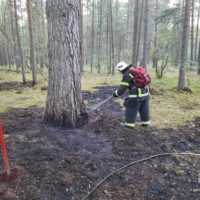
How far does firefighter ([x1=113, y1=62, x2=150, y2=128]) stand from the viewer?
546 centimetres

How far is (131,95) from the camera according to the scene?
553 cm

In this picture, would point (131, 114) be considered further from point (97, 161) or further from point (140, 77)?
point (97, 161)

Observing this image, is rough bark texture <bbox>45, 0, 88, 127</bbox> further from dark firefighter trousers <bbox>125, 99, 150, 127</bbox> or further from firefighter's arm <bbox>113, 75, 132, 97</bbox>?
dark firefighter trousers <bbox>125, 99, 150, 127</bbox>

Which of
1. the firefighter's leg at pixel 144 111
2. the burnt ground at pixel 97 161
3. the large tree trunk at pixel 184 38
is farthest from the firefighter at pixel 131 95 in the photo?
the large tree trunk at pixel 184 38

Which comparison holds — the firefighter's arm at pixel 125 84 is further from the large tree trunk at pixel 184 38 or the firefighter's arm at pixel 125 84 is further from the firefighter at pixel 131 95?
the large tree trunk at pixel 184 38

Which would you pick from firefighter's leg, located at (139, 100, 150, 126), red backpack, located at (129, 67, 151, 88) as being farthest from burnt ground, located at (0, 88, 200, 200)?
red backpack, located at (129, 67, 151, 88)

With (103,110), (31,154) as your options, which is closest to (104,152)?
(31,154)

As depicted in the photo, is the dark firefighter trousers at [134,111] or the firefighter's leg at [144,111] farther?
the firefighter's leg at [144,111]

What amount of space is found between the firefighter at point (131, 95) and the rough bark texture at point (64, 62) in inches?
39.0

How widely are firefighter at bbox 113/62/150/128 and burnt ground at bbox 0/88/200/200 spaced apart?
395mm

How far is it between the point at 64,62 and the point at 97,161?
2.17 metres

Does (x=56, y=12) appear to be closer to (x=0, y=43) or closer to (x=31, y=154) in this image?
(x=31, y=154)

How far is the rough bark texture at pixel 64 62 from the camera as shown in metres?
4.91

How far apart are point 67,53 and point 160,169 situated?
9.66 ft
